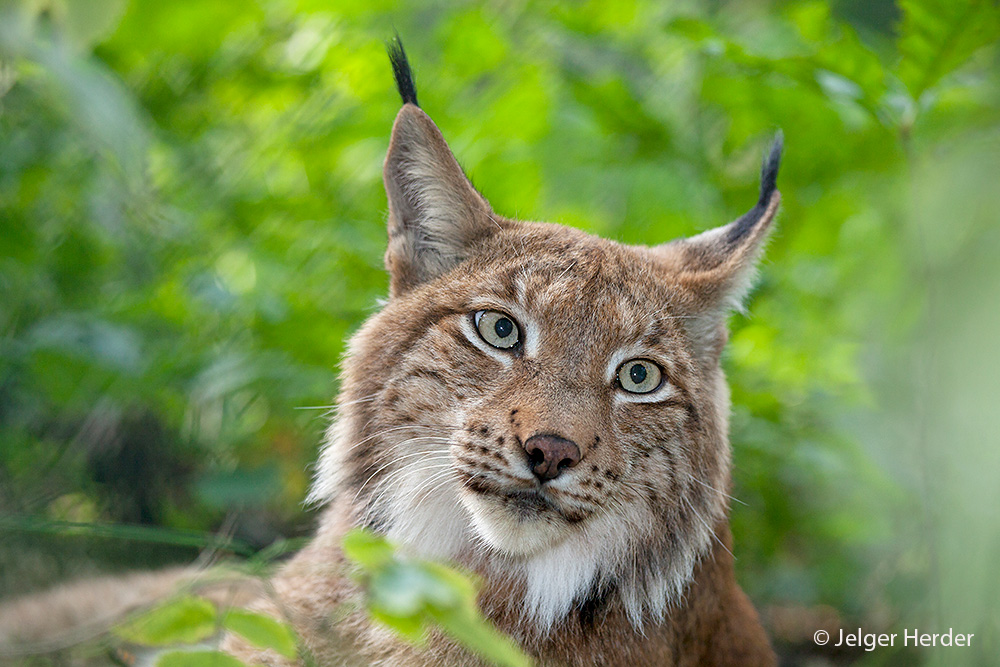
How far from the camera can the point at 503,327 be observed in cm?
260

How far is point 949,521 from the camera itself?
298 centimetres

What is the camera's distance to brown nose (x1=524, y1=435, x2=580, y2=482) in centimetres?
217

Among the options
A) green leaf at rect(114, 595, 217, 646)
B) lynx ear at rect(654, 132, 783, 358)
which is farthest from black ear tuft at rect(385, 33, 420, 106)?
green leaf at rect(114, 595, 217, 646)

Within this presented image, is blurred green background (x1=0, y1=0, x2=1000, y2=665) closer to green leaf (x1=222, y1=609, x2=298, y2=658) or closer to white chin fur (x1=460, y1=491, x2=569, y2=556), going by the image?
white chin fur (x1=460, y1=491, x2=569, y2=556)

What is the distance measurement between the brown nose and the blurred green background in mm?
1444

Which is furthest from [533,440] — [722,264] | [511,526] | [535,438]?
[722,264]

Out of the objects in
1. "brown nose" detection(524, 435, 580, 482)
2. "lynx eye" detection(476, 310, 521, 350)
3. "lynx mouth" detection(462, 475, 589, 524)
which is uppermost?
"lynx eye" detection(476, 310, 521, 350)

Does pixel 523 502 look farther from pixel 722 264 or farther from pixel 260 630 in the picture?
pixel 722 264

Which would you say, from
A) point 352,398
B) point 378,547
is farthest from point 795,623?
point 378,547

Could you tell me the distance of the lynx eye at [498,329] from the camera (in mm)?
2578

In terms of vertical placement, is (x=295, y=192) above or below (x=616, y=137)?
below

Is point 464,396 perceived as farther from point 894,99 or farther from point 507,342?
point 894,99

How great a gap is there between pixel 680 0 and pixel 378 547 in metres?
7.05

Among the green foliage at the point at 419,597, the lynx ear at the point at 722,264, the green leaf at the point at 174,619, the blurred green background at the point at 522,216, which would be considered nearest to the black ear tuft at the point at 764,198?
the lynx ear at the point at 722,264
